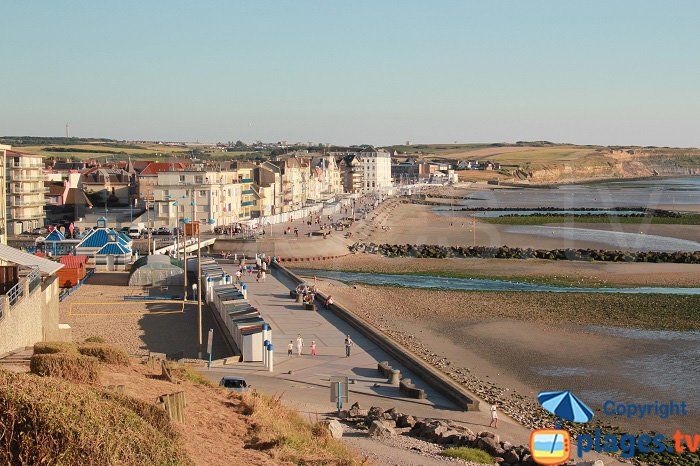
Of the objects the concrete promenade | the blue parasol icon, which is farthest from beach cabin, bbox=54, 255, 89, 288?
the blue parasol icon

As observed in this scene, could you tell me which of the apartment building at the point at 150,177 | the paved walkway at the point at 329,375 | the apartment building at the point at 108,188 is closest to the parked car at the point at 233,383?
the paved walkway at the point at 329,375

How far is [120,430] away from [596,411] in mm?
15109

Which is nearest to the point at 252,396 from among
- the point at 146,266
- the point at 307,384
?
the point at 307,384

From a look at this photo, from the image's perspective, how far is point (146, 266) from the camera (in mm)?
40469

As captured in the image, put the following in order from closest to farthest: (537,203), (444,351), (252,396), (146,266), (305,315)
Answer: (252,396) → (444,351) → (305,315) → (146,266) → (537,203)

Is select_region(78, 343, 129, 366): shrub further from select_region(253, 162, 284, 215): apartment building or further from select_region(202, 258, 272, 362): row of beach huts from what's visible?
select_region(253, 162, 284, 215): apartment building

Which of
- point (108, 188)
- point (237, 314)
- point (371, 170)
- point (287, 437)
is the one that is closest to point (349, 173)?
point (371, 170)

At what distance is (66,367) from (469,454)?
6984 millimetres

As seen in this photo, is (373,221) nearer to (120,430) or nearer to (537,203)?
(537,203)

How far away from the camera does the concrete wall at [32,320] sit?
59.3 ft

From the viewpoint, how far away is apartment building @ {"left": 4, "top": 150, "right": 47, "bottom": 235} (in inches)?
2378

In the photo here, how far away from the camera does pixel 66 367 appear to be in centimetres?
1316

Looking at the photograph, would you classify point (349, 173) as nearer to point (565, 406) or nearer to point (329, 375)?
point (329, 375)

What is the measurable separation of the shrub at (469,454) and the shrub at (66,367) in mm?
6197
